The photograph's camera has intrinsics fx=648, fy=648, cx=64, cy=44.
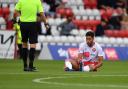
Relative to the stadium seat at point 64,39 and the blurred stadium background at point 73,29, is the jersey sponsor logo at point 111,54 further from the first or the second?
the stadium seat at point 64,39

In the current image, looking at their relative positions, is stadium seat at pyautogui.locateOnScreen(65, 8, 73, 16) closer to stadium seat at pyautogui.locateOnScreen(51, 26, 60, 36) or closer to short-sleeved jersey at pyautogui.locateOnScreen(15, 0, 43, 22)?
stadium seat at pyautogui.locateOnScreen(51, 26, 60, 36)

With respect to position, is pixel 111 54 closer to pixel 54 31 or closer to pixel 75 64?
pixel 54 31

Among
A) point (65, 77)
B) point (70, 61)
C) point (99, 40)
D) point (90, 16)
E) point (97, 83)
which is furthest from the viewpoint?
point (90, 16)

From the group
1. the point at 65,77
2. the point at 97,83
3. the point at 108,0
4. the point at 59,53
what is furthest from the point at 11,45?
the point at 97,83

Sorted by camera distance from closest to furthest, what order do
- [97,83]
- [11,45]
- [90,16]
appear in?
[97,83], [11,45], [90,16]

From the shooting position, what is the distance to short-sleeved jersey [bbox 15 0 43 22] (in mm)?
17484

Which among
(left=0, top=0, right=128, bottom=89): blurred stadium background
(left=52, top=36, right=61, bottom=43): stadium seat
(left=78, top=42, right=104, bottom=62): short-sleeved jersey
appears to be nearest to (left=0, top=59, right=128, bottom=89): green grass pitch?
(left=78, top=42, right=104, bottom=62): short-sleeved jersey

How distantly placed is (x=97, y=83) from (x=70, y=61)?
4.12 metres

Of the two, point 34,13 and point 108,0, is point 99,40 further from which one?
point 34,13

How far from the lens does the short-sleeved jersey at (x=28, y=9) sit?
17484 millimetres

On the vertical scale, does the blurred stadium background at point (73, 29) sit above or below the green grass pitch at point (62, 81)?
above

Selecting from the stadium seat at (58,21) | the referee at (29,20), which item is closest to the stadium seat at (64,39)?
the stadium seat at (58,21)

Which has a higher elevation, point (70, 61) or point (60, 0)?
point (60, 0)

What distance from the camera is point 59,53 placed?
2622 centimetres
